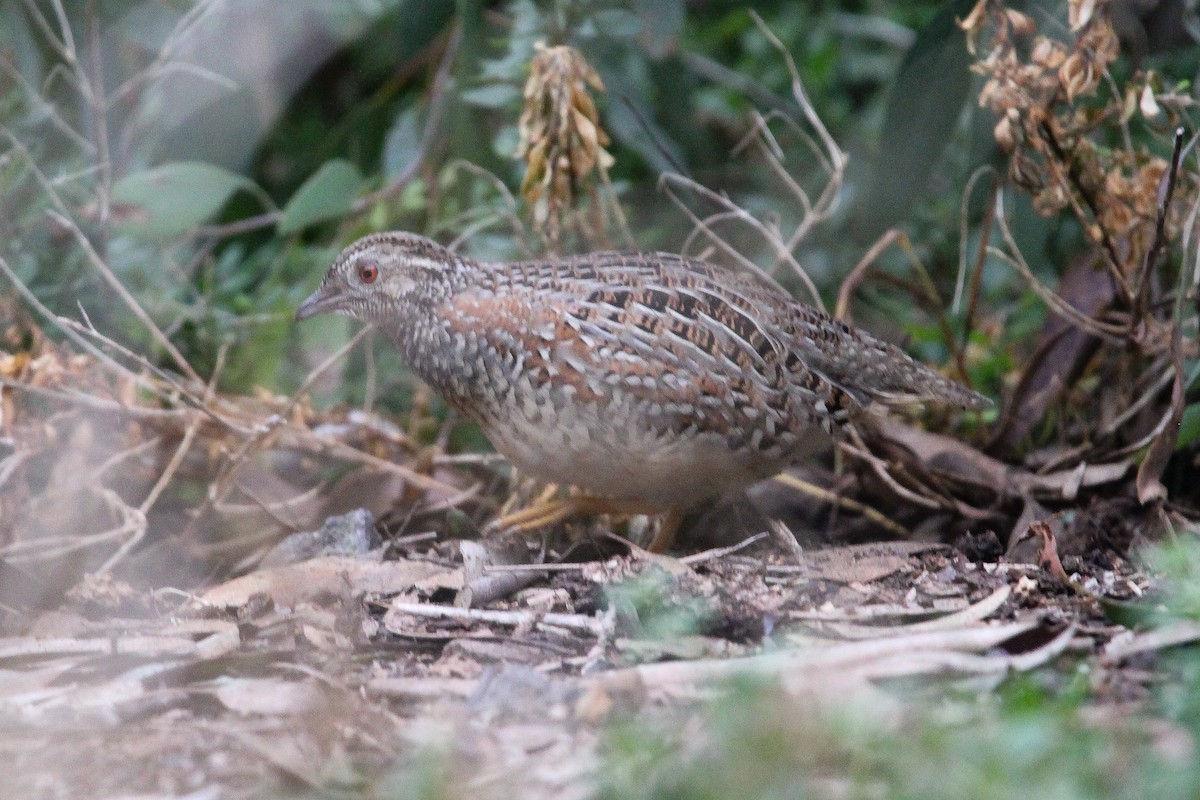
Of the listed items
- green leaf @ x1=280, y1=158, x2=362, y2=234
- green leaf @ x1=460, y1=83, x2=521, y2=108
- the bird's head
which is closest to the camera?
the bird's head

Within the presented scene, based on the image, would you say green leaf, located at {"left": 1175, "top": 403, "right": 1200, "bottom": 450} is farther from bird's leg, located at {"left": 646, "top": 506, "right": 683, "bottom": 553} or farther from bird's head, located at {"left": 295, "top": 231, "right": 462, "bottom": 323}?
bird's head, located at {"left": 295, "top": 231, "right": 462, "bottom": 323}

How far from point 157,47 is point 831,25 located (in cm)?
388

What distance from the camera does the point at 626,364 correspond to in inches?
165

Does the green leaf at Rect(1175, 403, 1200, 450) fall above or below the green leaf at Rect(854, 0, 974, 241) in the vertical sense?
below

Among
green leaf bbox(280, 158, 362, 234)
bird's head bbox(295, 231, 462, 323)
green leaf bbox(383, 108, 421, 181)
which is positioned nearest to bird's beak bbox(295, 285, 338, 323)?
bird's head bbox(295, 231, 462, 323)

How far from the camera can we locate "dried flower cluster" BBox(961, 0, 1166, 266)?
4.25 meters

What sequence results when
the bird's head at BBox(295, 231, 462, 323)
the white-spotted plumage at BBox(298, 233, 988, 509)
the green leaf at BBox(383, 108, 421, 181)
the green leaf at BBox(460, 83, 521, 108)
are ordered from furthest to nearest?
the green leaf at BBox(383, 108, 421, 181)
the green leaf at BBox(460, 83, 521, 108)
the bird's head at BBox(295, 231, 462, 323)
the white-spotted plumage at BBox(298, 233, 988, 509)

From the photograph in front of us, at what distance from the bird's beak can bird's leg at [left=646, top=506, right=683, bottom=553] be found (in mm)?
1351

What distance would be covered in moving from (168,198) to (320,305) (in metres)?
1.51

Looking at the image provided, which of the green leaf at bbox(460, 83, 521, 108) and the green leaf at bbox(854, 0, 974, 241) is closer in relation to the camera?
the green leaf at bbox(854, 0, 974, 241)

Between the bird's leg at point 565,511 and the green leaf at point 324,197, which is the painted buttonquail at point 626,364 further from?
the green leaf at point 324,197

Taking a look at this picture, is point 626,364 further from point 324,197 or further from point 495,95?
point 324,197

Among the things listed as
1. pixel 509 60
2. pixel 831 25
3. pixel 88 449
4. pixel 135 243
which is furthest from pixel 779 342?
pixel 831 25

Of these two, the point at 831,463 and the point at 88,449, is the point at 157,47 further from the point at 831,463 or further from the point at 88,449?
the point at 831,463
